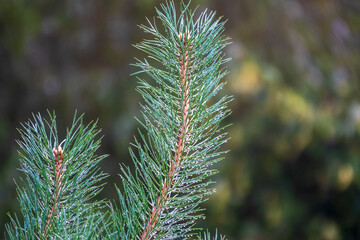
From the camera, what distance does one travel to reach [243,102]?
133 inches

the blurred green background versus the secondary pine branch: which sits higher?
the blurred green background

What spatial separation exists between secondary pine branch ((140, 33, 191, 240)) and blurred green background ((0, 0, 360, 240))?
103 inches

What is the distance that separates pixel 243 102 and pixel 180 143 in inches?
105

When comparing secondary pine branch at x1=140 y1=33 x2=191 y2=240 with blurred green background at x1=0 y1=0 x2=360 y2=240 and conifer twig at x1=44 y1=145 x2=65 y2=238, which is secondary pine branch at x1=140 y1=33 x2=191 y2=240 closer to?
conifer twig at x1=44 y1=145 x2=65 y2=238

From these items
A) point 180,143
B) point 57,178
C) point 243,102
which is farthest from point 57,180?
point 243,102

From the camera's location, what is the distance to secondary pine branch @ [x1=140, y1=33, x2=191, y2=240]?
730mm

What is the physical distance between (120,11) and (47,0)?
51 centimetres

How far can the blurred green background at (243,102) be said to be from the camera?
3383mm

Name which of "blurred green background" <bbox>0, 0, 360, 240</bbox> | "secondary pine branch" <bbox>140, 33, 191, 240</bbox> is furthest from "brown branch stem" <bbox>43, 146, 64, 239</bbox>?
"blurred green background" <bbox>0, 0, 360, 240</bbox>

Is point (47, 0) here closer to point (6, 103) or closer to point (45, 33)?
point (45, 33)

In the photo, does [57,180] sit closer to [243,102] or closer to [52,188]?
[52,188]

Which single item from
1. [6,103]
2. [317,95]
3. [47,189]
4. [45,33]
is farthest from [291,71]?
[47,189]

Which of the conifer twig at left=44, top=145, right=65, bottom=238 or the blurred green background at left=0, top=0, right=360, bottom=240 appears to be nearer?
the conifer twig at left=44, top=145, right=65, bottom=238

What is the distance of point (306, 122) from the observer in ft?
10.8
